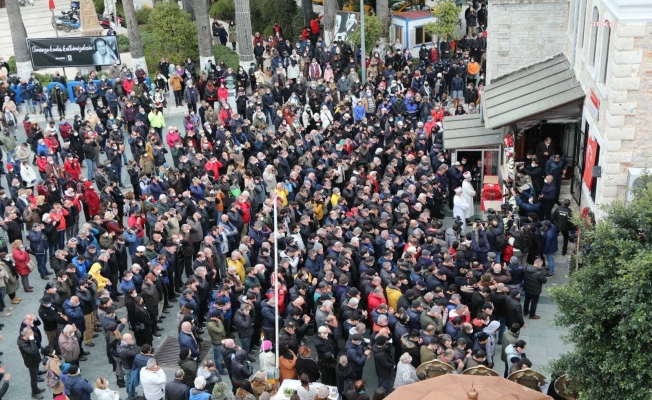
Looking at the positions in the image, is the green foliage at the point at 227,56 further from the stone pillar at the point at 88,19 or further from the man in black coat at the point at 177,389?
the man in black coat at the point at 177,389

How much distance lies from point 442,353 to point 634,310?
3.84 metres

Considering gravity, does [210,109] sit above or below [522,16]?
below

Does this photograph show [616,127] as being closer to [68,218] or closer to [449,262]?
[449,262]

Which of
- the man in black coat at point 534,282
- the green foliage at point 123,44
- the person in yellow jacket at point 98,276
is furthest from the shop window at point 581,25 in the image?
the green foliage at point 123,44

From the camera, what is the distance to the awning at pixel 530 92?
21.0 m

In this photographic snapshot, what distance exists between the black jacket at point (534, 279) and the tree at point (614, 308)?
14.0 ft

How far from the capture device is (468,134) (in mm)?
23594

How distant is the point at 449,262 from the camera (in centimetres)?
1708

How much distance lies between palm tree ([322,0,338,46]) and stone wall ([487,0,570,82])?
13834 mm

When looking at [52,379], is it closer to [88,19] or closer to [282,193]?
[282,193]

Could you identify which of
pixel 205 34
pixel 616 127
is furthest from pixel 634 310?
pixel 205 34

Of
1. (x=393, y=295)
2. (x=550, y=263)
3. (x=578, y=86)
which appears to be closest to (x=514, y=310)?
(x=393, y=295)

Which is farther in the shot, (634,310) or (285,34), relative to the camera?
(285,34)

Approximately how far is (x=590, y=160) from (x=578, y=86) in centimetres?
247
